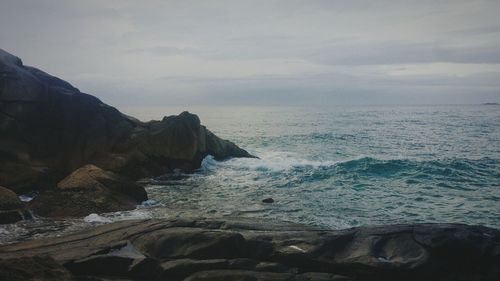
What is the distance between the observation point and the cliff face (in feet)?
71.2

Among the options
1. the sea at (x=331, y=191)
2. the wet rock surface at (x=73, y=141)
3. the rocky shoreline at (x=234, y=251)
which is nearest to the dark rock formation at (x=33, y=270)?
the rocky shoreline at (x=234, y=251)

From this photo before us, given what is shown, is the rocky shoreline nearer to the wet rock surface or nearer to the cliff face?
the wet rock surface

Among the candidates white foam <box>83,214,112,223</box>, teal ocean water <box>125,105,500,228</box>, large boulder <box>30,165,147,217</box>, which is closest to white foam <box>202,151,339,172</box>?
teal ocean water <box>125,105,500,228</box>

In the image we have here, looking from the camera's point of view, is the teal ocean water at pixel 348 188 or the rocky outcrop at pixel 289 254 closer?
the rocky outcrop at pixel 289 254

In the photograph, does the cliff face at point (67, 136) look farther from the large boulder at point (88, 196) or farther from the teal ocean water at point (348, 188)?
the large boulder at point (88, 196)

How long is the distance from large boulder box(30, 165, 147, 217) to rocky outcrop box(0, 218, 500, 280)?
6.13 m

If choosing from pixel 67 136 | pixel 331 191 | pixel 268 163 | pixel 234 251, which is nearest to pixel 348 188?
pixel 331 191

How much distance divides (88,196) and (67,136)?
32.0ft

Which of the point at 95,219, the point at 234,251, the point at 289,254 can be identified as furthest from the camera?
the point at 95,219

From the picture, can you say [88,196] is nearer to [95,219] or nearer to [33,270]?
[95,219]

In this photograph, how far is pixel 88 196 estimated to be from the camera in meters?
16.6

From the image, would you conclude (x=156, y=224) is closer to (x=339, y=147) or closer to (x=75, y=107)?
(x=75, y=107)

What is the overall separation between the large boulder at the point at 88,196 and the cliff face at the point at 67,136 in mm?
4756

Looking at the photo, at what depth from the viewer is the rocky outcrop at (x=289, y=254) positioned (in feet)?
26.9
